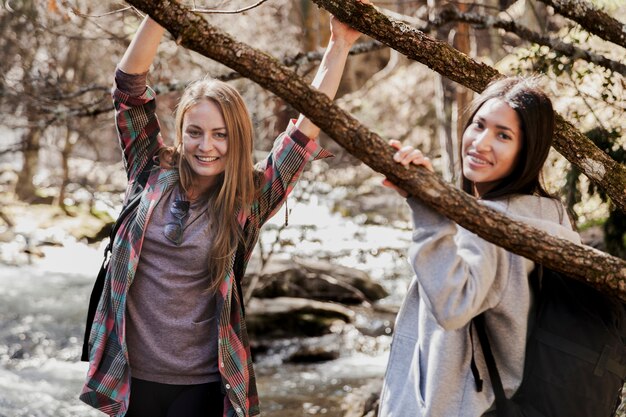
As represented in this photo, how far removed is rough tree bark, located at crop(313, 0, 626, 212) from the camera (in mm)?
2855

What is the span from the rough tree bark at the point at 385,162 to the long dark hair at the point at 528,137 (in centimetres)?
22

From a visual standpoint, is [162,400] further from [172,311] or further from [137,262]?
[137,262]

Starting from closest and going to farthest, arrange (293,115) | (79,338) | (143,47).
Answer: (143,47)
(79,338)
(293,115)

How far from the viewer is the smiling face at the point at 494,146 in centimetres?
227

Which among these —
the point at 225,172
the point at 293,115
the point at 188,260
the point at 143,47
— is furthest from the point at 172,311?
the point at 293,115

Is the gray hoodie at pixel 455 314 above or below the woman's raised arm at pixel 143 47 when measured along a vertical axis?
below

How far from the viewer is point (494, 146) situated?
227 cm

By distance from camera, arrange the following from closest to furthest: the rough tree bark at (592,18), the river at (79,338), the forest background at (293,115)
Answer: the rough tree bark at (592,18) → the forest background at (293,115) → the river at (79,338)

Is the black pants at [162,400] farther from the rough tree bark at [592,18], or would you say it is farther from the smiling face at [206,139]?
the rough tree bark at [592,18]

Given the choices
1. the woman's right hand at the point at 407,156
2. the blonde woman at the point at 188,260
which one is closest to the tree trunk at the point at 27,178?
the blonde woman at the point at 188,260

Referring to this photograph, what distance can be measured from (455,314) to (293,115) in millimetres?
9586

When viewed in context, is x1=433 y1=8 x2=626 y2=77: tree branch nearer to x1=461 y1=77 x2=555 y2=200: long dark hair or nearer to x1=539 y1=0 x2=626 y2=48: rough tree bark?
x1=539 y1=0 x2=626 y2=48: rough tree bark

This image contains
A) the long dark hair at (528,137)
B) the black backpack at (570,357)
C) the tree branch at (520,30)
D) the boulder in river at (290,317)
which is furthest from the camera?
the boulder in river at (290,317)

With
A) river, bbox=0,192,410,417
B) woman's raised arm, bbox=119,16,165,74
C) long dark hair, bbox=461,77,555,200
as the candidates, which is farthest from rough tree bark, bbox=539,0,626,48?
river, bbox=0,192,410,417
